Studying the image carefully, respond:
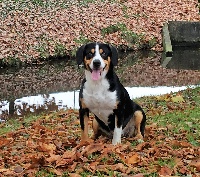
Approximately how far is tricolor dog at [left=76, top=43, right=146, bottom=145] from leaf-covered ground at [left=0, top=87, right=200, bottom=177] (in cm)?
30

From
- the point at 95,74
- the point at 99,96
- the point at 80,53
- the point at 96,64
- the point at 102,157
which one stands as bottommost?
the point at 102,157

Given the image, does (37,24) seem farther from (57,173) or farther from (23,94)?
(57,173)

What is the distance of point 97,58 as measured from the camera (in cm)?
544

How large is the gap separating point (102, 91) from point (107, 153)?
91cm

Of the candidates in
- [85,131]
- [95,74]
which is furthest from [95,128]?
[95,74]

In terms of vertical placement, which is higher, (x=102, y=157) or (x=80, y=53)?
(x=80, y=53)

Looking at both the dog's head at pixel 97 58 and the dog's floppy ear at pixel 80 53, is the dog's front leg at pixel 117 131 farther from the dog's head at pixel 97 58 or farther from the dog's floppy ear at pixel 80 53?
the dog's floppy ear at pixel 80 53

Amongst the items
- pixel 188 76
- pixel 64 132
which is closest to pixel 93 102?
pixel 64 132

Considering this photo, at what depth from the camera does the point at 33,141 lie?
21.6 feet

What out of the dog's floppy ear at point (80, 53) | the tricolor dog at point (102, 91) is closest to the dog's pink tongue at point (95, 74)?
the tricolor dog at point (102, 91)

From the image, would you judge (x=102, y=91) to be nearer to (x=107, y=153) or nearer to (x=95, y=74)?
(x=95, y=74)

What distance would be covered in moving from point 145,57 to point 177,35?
2.65 metres

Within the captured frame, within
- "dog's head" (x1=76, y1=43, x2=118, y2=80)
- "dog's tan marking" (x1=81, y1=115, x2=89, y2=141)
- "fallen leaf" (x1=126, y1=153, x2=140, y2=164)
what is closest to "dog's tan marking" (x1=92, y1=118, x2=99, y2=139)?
"dog's tan marking" (x1=81, y1=115, x2=89, y2=141)

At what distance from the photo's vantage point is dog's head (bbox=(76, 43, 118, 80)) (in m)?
5.48
